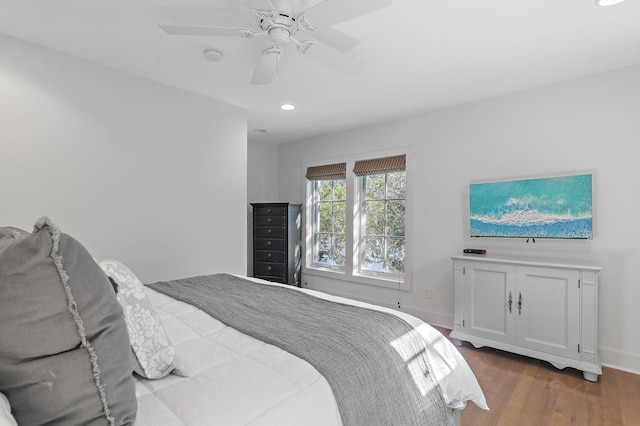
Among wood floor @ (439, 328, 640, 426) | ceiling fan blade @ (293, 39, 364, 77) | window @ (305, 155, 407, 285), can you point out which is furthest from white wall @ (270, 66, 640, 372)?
ceiling fan blade @ (293, 39, 364, 77)

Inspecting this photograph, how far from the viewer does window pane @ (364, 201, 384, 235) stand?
4.26 meters

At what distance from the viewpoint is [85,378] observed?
0.65 meters

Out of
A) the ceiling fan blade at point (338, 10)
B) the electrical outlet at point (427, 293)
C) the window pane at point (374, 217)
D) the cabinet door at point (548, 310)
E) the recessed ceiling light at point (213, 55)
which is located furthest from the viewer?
the window pane at point (374, 217)

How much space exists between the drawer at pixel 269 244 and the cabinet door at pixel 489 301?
252 cm

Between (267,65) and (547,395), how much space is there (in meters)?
2.93

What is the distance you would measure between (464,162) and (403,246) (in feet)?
4.08

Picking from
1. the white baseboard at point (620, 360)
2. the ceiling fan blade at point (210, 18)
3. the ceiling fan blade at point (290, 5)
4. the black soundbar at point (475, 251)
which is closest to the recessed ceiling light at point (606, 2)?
the ceiling fan blade at point (290, 5)

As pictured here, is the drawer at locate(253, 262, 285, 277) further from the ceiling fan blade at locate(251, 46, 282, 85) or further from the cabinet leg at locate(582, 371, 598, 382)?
the cabinet leg at locate(582, 371, 598, 382)

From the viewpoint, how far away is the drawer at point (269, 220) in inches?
182

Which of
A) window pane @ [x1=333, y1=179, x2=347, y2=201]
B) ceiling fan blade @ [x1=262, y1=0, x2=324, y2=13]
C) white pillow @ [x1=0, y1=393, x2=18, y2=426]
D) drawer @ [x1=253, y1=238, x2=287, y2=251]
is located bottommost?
drawer @ [x1=253, y1=238, x2=287, y2=251]

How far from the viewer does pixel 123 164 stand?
271 cm

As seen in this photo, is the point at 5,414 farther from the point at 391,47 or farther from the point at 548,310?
the point at 548,310

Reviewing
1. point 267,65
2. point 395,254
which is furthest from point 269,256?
point 267,65

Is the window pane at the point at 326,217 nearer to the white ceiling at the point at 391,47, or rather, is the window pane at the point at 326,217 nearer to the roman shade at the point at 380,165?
the roman shade at the point at 380,165
